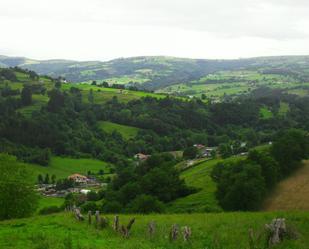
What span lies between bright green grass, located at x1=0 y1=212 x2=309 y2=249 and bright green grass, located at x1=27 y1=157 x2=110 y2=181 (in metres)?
122

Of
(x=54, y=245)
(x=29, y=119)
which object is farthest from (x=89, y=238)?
(x=29, y=119)

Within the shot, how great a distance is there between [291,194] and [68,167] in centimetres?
11320

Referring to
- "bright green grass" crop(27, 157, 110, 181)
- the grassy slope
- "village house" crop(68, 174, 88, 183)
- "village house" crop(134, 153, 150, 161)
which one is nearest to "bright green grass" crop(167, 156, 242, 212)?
the grassy slope

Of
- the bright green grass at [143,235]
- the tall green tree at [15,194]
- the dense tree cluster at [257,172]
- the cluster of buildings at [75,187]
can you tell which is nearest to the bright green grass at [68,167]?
the cluster of buildings at [75,187]

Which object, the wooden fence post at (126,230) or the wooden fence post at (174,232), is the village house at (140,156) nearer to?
the wooden fence post at (126,230)

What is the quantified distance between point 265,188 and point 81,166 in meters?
109

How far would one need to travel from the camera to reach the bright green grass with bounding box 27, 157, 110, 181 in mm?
151250

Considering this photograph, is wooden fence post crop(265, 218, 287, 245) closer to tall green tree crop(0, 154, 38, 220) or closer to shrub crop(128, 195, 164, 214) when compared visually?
shrub crop(128, 195, 164, 214)

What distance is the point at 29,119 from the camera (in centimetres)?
18512

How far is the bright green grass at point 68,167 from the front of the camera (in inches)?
5955

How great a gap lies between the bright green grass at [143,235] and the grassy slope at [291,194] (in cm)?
2681

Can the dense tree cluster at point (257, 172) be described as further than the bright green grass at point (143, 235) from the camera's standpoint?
Yes

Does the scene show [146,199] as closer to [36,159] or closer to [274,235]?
[274,235]

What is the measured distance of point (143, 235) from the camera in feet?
79.0
